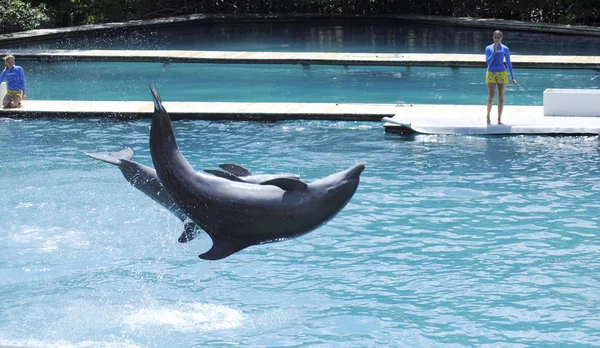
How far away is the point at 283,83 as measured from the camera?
21359 mm

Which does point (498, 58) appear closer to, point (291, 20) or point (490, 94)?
point (490, 94)

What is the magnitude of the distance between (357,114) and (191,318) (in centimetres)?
827

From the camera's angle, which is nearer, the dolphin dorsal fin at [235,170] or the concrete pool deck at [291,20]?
the dolphin dorsal fin at [235,170]

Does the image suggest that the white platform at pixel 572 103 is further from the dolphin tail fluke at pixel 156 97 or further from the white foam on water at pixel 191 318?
the dolphin tail fluke at pixel 156 97

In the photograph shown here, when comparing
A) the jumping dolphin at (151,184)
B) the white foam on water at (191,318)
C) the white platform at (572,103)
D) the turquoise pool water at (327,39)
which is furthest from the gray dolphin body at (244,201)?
the turquoise pool water at (327,39)

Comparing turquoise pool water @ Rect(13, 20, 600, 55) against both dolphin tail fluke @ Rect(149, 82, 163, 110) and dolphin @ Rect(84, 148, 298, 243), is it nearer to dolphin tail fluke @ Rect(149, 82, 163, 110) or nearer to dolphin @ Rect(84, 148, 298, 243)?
dolphin @ Rect(84, 148, 298, 243)

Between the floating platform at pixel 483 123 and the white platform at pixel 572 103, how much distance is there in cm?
15

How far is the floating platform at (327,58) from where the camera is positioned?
2120 cm

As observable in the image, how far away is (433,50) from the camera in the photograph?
2584cm

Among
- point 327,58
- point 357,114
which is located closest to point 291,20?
point 327,58

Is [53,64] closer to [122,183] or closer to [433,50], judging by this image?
[433,50]

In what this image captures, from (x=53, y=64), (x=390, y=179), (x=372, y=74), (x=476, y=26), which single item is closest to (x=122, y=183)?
(x=390, y=179)

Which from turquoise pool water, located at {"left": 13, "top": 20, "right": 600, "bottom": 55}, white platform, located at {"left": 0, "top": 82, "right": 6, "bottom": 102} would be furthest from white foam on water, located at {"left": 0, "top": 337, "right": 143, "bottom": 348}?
turquoise pool water, located at {"left": 13, "top": 20, "right": 600, "bottom": 55}

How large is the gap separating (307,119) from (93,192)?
203 inches
